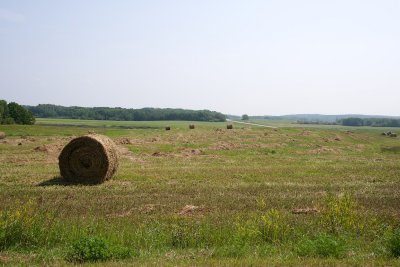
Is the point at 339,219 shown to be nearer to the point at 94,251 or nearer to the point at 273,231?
the point at 273,231

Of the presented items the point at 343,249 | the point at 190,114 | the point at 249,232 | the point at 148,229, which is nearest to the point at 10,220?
the point at 148,229

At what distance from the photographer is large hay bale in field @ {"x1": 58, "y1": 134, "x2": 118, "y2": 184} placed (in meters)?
19.8

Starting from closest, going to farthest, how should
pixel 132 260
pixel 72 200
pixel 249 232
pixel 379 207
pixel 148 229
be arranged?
pixel 132 260, pixel 249 232, pixel 148 229, pixel 379 207, pixel 72 200

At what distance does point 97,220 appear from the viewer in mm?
12008

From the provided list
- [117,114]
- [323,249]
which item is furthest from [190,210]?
[117,114]

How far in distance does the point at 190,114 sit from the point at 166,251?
15920 centimetres

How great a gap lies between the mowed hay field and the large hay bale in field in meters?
0.69

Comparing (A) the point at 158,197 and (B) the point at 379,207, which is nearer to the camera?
(B) the point at 379,207

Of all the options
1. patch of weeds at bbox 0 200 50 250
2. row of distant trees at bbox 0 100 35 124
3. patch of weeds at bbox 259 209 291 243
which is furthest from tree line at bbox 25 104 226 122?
patch of weeds at bbox 259 209 291 243

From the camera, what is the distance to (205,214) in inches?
511

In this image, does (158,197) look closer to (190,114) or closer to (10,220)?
(10,220)

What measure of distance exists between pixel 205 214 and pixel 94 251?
16.0 feet

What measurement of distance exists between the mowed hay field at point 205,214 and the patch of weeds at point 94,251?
2 cm

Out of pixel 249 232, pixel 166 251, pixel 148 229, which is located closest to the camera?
pixel 166 251
